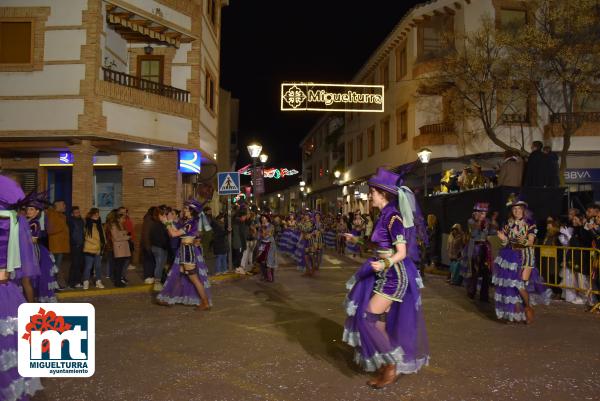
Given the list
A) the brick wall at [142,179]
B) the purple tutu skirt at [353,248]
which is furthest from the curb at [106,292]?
the purple tutu skirt at [353,248]

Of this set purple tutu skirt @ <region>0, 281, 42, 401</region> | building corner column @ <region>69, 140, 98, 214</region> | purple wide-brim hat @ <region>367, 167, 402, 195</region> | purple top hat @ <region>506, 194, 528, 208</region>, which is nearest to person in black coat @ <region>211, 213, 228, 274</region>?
building corner column @ <region>69, 140, 98, 214</region>

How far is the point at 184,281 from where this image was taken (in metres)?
10.0

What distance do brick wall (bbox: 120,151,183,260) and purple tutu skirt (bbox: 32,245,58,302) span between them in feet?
33.3

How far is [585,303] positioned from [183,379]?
862cm

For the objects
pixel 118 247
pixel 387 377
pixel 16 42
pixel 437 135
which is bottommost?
pixel 387 377

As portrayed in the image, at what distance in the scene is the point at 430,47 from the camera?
93.9 ft

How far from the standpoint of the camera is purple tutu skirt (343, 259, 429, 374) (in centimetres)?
534

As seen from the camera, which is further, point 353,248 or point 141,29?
point 353,248

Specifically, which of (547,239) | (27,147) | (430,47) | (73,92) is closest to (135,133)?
(73,92)

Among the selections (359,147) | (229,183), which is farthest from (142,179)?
(359,147)

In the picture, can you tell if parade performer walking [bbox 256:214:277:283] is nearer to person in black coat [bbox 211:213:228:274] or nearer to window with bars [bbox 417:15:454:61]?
person in black coat [bbox 211:213:228:274]

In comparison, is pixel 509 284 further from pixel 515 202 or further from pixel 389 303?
pixel 389 303

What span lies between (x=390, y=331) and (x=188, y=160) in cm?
1582

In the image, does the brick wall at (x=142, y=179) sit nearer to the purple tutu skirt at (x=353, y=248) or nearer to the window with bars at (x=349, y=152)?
the purple tutu skirt at (x=353, y=248)
